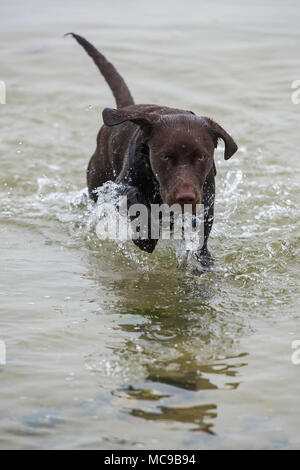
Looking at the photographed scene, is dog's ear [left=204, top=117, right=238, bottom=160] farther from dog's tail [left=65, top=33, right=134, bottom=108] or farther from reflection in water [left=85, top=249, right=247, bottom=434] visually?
dog's tail [left=65, top=33, right=134, bottom=108]

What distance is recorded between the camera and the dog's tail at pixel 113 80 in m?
6.41

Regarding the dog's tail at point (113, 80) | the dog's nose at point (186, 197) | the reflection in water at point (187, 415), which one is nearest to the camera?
the reflection in water at point (187, 415)

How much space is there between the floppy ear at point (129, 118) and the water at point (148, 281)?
1.15m

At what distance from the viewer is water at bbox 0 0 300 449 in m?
3.53

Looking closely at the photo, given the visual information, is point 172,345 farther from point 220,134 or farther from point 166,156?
point 220,134

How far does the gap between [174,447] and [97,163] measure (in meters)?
3.33

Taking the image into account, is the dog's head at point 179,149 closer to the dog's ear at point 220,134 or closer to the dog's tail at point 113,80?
the dog's ear at point 220,134

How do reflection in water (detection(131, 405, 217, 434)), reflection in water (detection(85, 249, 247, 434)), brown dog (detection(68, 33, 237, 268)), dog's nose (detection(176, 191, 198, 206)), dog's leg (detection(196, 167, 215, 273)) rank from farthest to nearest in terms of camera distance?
1. dog's leg (detection(196, 167, 215, 273))
2. brown dog (detection(68, 33, 237, 268))
3. dog's nose (detection(176, 191, 198, 206))
4. reflection in water (detection(85, 249, 247, 434))
5. reflection in water (detection(131, 405, 217, 434))

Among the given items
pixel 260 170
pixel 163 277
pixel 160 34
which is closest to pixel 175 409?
pixel 163 277

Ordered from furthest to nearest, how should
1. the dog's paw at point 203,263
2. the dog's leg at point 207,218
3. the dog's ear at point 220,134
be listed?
the dog's paw at point 203,263 < the dog's leg at point 207,218 < the dog's ear at point 220,134

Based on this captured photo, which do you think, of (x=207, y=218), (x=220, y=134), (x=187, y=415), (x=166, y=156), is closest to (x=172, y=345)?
(x=187, y=415)

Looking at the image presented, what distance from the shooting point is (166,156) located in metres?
4.65

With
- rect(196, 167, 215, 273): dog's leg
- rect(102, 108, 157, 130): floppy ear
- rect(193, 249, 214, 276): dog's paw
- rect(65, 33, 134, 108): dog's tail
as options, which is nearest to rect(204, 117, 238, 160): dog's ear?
rect(196, 167, 215, 273): dog's leg

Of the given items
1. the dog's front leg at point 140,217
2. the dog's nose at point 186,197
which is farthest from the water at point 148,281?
the dog's nose at point 186,197
